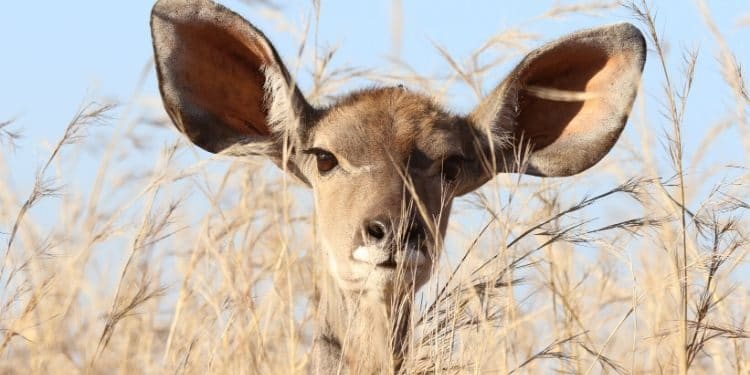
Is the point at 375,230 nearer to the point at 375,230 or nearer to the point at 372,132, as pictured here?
the point at 375,230

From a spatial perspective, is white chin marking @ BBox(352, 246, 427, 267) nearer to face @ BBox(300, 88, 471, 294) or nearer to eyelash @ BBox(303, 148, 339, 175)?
face @ BBox(300, 88, 471, 294)

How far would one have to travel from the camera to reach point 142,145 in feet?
20.9

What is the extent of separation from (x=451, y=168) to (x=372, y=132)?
39 centimetres

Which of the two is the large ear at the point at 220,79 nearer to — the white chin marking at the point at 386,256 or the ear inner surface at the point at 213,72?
the ear inner surface at the point at 213,72

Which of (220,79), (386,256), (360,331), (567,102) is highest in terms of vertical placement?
(220,79)

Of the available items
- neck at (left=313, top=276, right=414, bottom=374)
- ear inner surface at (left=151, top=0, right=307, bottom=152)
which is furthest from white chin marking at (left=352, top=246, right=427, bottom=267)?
ear inner surface at (left=151, top=0, right=307, bottom=152)

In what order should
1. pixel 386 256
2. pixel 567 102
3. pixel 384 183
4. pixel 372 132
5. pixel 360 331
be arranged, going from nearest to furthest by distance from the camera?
pixel 386 256, pixel 360 331, pixel 384 183, pixel 372 132, pixel 567 102

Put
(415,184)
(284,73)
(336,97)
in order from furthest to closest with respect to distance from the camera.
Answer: (336,97) → (284,73) → (415,184)

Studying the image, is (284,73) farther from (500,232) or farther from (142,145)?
(500,232)

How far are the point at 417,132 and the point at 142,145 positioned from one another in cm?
125

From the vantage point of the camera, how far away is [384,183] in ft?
19.0

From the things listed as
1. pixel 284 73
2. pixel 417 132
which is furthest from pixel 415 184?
pixel 284 73

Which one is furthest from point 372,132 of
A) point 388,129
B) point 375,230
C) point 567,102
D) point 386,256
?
point 567,102

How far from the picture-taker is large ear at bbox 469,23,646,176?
6.33m
